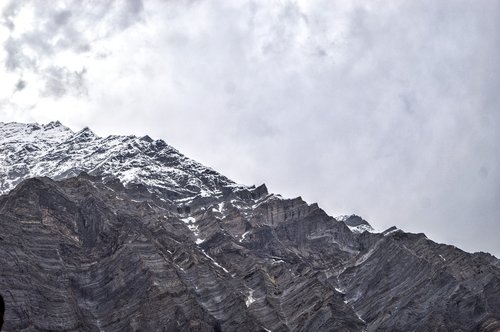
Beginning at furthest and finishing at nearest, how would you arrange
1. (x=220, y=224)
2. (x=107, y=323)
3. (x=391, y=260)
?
(x=220, y=224), (x=391, y=260), (x=107, y=323)

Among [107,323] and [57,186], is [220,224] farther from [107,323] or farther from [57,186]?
[107,323]

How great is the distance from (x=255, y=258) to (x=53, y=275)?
5126 centimetres

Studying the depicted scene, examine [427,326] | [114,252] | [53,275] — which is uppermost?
[114,252]

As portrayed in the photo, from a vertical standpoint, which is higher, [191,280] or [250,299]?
[191,280]

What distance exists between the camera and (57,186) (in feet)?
540

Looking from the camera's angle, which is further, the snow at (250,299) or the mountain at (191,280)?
the snow at (250,299)

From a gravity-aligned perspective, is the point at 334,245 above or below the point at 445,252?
above

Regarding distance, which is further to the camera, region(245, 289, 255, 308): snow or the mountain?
region(245, 289, 255, 308): snow

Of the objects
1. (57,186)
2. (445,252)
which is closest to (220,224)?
(57,186)

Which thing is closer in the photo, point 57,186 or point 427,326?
point 427,326

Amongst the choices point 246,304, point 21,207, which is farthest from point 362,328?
point 21,207

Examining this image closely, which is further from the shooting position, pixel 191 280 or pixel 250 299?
pixel 191 280

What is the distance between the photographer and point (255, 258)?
165 meters

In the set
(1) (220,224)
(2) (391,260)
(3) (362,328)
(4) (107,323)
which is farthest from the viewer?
(1) (220,224)
